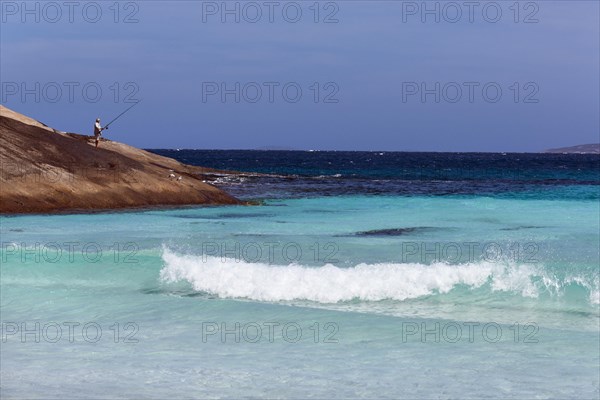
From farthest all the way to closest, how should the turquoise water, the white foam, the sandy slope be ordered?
1. the sandy slope
2. the white foam
3. the turquoise water

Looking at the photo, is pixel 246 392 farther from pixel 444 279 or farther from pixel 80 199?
pixel 80 199

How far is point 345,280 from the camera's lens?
16078 millimetres

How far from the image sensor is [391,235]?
81.0ft

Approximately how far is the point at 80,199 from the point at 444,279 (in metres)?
15.4

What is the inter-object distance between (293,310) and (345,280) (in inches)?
72.9

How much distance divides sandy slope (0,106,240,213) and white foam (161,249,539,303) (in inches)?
452

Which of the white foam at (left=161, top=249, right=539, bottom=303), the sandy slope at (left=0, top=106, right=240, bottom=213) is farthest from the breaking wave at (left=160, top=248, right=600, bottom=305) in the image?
the sandy slope at (left=0, top=106, right=240, bottom=213)

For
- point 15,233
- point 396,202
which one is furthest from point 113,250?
point 396,202

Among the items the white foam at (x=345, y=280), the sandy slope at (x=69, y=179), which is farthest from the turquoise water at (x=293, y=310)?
the sandy slope at (x=69, y=179)

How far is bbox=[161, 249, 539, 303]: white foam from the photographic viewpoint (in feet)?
51.9

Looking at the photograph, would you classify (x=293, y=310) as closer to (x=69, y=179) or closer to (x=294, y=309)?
(x=294, y=309)

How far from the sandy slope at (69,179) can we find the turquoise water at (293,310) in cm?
148

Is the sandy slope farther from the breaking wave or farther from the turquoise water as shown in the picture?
the breaking wave

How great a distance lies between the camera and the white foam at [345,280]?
15812mm
